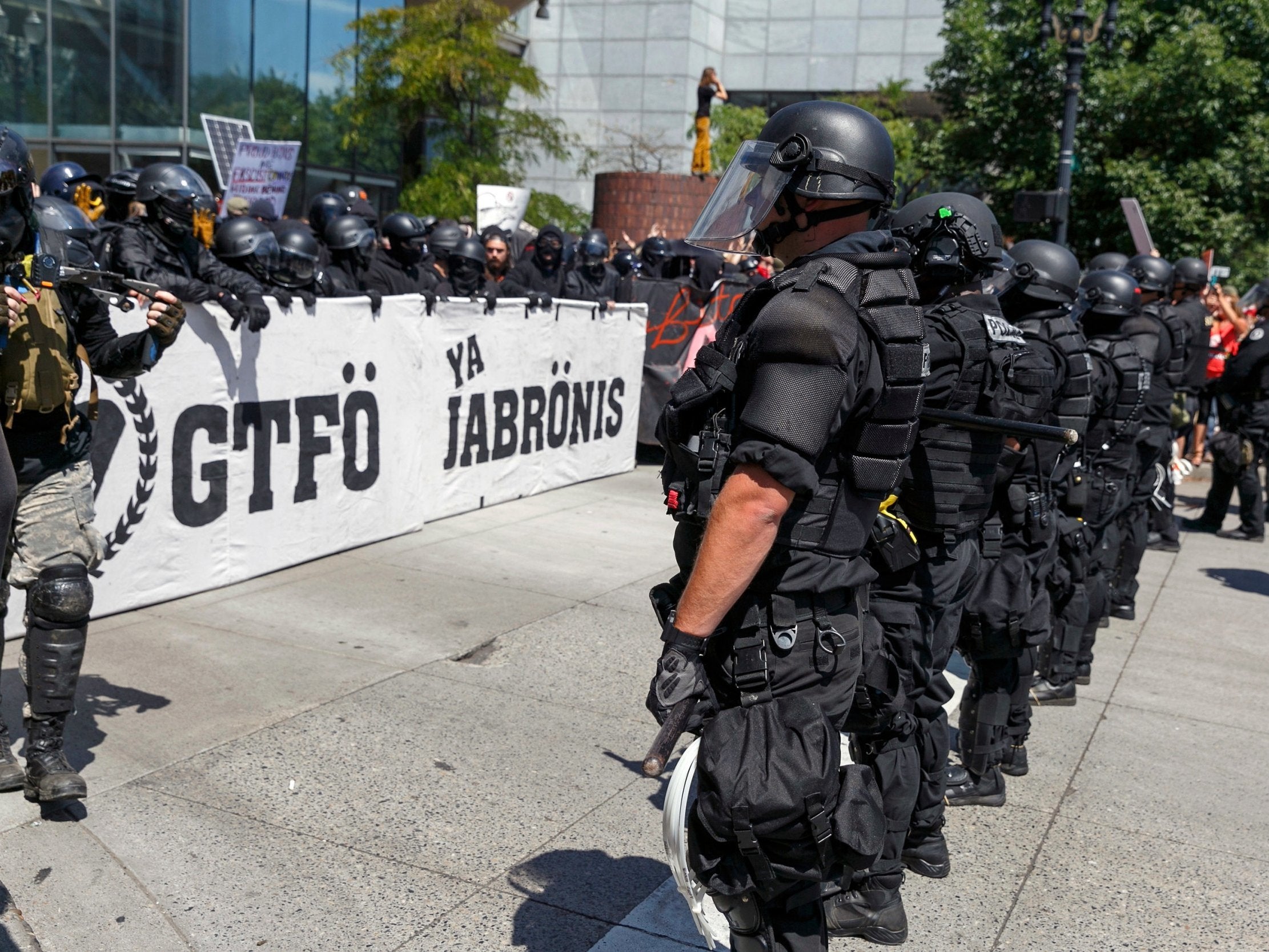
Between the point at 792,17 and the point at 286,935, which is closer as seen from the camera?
the point at 286,935

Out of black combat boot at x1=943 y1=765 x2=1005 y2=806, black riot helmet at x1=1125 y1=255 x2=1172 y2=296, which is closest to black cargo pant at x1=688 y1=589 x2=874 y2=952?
black combat boot at x1=943 y1=765 x2=1005 y2=806

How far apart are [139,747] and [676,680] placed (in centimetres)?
283

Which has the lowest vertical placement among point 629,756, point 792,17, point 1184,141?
point 629,756

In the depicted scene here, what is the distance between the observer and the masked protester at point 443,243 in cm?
1037

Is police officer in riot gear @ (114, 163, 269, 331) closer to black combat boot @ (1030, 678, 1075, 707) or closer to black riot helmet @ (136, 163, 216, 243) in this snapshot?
black riot helmet @ (136, 163, 216, 243)

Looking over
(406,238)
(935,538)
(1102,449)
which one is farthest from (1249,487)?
(935,538)

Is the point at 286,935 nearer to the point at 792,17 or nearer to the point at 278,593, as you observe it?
the point at 278,593

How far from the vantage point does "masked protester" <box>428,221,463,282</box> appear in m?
10.4

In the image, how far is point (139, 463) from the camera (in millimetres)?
5859

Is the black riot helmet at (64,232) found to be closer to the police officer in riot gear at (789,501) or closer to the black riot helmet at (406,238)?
the police officer in riot gear at (789,501)

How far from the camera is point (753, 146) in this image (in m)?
2.80

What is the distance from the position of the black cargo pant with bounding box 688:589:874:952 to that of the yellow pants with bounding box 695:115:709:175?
62.2 ft

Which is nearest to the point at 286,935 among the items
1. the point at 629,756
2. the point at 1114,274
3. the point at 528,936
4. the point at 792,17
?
the point at 528,936

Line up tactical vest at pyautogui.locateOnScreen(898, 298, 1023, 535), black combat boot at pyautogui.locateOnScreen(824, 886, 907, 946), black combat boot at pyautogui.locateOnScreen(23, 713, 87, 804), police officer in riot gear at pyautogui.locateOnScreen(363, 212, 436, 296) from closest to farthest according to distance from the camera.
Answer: black combat boot at pyautogui.locateOnScreen(824, 886, 907, 946)
tactical vest at pyautogui.locateOnScreen(898, 298, 1023, 535)
black combat boot at pyautogui.locateOnScreen(23, 713, 87, 804)
police officer in riot gear at pyautogui.locateOnScreen(363, 212, 436, 296)
